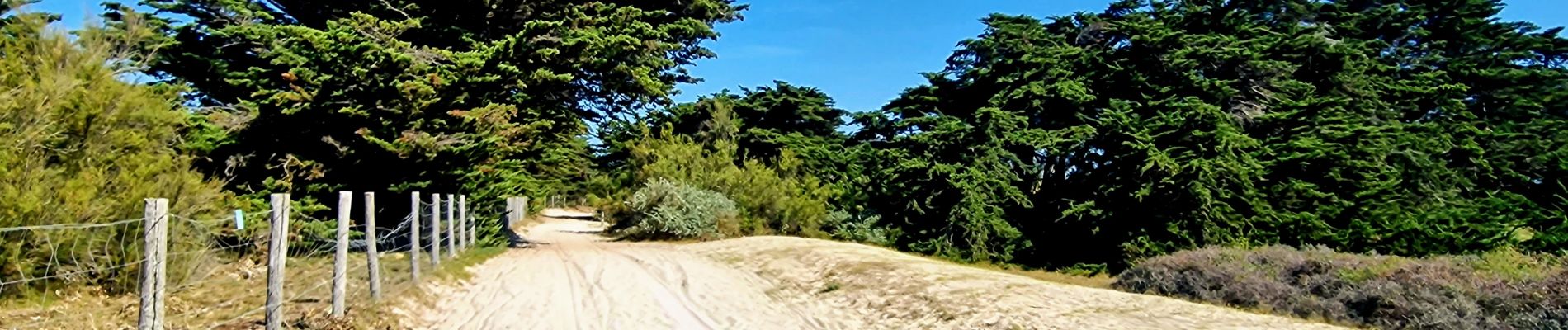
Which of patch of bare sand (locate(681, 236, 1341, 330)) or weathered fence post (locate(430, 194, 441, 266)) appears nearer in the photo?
patch of bare sand (locate(681, 236, 1341, 330))

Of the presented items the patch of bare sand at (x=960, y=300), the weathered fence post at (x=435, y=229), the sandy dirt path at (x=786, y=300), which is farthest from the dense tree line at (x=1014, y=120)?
the patch of bare sand at (x=960, y=300)

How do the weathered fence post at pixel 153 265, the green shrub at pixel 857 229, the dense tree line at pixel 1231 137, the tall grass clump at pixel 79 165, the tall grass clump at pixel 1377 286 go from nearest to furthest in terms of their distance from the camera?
the weathered fence post at pixel 153 265, the tall grass clump at pixel 79 165, the tall grass clump at pixel 1377 286, the dense tree line at pixel 1231 137, the green shrub at pixel 857 229

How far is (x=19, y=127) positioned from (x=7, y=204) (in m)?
1.31

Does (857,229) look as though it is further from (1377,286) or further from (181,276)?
(181,276)

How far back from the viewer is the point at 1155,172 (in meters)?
22.7

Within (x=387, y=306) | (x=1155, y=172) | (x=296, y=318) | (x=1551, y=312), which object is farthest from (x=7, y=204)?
(x=1155, y=172)

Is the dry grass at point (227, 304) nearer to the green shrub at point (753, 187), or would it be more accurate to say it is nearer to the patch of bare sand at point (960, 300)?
the patch of bare sand at point (960, 300)

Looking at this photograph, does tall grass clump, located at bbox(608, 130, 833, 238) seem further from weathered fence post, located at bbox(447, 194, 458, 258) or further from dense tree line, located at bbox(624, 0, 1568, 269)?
weathered fence post, located at bbox(447, 194, 458, 258)

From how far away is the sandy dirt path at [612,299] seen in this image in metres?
10.3

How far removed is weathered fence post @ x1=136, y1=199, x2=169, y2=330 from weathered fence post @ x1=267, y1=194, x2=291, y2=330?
4.28 ft

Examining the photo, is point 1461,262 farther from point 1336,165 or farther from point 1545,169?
point 1545,169

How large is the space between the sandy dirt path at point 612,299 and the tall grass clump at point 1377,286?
587cm

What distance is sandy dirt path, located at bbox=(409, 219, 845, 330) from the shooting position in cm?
1027

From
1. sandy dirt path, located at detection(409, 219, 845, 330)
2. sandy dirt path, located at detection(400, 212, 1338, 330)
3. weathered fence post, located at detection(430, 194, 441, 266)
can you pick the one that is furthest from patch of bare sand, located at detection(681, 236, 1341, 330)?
weathered fence post, located at detection(430, 194, 441, 266)
